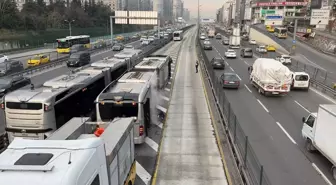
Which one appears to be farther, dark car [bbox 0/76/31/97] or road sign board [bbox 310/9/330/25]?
road sign board [bbox 310/9/330/25]

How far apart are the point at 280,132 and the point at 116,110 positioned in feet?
29.8

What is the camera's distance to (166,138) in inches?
635

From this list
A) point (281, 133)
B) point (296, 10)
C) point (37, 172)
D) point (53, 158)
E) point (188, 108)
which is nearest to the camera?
point (37, 172)

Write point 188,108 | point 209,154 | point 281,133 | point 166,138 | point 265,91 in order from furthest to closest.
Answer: point 265,91 < point 188,108 < point 281,133 < point 166,138 < point 209,154

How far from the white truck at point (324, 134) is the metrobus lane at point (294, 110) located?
664mm

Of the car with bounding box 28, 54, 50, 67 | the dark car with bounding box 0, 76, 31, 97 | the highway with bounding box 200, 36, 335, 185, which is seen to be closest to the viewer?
the highway with bounding box 200, 36, 335, 185

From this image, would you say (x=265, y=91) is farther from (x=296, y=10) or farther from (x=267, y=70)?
(x=296, y=10)

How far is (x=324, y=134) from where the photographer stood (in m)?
12.7

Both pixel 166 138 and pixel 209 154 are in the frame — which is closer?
pixel 209 154

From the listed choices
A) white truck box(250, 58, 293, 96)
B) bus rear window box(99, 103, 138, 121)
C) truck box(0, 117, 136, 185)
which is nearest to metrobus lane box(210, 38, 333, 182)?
white truck box(250, 58, 293, 96)

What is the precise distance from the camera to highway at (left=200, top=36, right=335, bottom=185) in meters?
12.6

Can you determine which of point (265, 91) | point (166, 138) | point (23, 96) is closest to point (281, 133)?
point (166, 138)

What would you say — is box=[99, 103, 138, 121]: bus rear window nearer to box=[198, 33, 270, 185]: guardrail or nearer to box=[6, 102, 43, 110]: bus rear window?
box=[6, 102, 43, 110]: bus rear window

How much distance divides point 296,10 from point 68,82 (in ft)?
451
